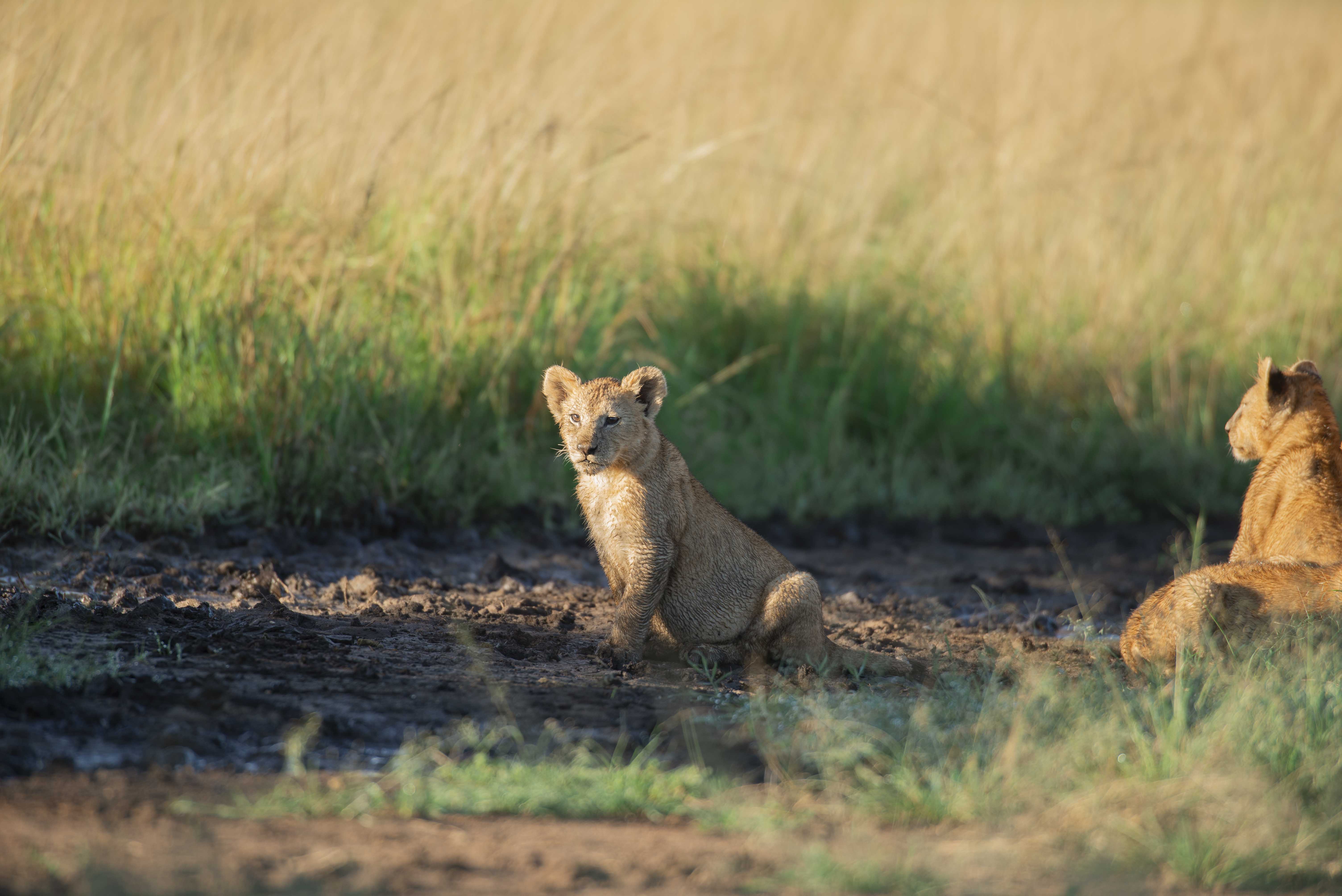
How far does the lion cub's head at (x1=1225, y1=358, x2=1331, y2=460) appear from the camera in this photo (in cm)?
576

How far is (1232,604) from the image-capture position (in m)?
4.84

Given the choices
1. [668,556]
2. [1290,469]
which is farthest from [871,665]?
[1290,469]

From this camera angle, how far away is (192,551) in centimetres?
591

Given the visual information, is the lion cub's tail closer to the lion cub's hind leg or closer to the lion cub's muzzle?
the lion cub's hind leg

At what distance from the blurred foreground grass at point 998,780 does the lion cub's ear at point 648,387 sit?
1374 millimetres

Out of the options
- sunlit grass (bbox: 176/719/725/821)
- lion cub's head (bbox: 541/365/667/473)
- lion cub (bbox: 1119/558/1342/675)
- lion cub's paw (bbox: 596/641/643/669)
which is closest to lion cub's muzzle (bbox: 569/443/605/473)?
lion cub's head (bbox: 541/365/667/473)

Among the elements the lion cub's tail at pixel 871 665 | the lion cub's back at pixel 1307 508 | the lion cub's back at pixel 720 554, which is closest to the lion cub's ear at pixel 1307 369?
the lion cub's back at pixel 1307 508

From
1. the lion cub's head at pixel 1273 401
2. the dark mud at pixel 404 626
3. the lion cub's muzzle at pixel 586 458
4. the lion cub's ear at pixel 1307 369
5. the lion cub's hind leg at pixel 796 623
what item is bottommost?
the dark mud at pixel 404 626

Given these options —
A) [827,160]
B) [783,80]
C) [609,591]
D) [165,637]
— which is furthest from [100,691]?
[783,80]

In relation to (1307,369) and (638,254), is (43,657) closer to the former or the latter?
(638,254)

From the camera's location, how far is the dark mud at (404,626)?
3885 mm

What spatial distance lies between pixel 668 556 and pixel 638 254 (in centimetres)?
405

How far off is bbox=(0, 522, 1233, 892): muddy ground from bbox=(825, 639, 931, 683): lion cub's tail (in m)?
0.18

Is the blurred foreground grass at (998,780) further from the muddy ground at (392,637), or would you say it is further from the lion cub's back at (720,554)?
the lion cub's back at (720,554)
